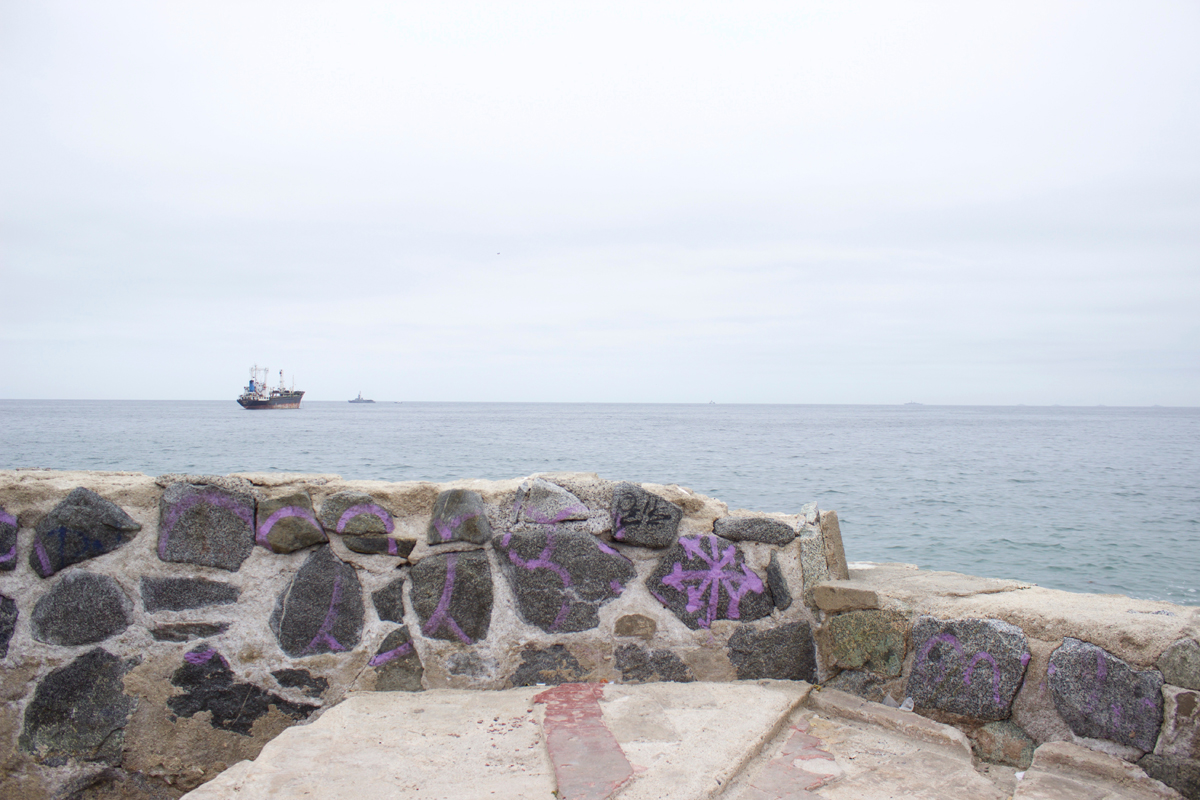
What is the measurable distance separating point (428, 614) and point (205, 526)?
85cm

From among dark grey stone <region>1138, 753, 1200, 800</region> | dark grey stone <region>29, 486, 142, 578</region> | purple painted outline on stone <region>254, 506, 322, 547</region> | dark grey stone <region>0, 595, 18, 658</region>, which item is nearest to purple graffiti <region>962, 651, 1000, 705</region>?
dark grey stone <region>1138, 753, 1200, 800</region>

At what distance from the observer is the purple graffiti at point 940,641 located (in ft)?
7.81

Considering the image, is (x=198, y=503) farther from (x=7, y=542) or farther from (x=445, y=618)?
(x=445, y=618)

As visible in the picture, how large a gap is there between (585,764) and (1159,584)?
41.8ft

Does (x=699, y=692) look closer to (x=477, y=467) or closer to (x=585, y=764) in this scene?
(x=585, y=764)

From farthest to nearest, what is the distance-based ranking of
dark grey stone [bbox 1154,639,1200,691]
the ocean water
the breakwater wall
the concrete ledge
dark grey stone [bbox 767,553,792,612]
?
the ocean water
dark grey stone [bbox 767,553,792,612]
the breakwater wall
the concrete ledge
dark grey stone [bbox 1154,639,1200,691]

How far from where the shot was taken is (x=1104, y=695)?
208 cm

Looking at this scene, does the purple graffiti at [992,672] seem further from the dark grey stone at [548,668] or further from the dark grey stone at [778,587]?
the dark grey stone at [548,668]

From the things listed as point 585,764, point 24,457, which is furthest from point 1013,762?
Answer: point 24,457

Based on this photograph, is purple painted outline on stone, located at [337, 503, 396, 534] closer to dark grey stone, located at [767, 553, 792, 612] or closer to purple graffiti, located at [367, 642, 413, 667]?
purple graffiti, located at [367, 642, 413, 667]

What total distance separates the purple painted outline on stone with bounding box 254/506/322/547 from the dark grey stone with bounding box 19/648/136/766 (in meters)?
0.60

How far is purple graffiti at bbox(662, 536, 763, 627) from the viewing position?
278 centimetres

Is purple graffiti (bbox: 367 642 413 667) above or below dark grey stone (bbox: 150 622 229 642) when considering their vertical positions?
below

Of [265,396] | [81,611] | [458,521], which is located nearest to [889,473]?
[458,521]
